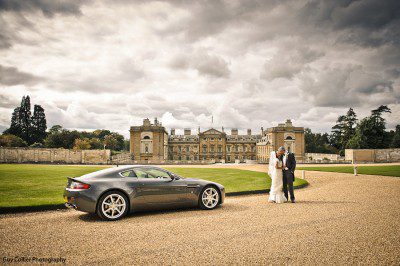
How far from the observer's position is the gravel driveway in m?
4.08

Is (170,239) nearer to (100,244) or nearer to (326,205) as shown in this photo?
(100,244)

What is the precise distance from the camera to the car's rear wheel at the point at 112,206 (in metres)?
6.38

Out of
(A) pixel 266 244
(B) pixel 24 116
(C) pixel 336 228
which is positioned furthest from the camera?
(B) pixel 24 116

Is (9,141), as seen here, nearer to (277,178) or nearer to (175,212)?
(175,212)

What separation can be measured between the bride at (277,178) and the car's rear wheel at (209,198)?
2.32 metres

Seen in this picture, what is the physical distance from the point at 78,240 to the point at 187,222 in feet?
7.55

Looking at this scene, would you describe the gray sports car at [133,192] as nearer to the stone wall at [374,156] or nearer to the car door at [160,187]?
the car door at [160,187]

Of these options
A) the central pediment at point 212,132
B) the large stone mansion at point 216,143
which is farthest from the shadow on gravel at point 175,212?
the central pediment at point 212,132

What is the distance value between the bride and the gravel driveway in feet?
4.75

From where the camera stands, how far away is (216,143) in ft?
275

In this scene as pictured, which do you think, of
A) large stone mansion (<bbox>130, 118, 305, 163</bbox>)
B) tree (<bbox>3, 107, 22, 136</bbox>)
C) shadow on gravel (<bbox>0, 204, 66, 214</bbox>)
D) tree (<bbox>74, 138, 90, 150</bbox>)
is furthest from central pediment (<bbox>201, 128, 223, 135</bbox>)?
shadow on gravel (<bbox>0, 204, 66, 214</bbox>)

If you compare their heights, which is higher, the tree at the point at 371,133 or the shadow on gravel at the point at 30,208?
the tree at the point at 371,133

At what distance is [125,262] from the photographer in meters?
3.89

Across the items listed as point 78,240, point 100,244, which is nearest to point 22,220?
point 78,240
